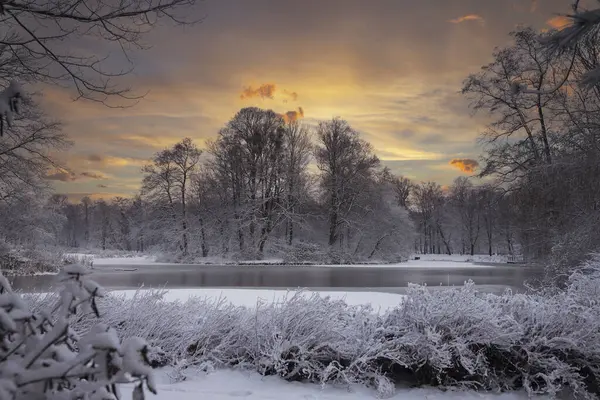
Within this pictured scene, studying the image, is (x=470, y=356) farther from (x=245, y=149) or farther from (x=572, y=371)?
(x=245, y=149)

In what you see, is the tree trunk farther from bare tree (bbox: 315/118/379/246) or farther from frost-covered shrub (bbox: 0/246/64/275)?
frost-covered shrub (bbox: 0/246/64/275)

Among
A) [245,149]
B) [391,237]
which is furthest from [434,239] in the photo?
[245,149]

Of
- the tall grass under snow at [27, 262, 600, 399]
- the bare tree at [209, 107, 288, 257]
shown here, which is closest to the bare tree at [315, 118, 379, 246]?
the bare tree at [209, 107, 288, 257]

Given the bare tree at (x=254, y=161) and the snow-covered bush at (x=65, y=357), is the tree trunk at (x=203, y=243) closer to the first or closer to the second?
the bare tree at (x=254, y=161)

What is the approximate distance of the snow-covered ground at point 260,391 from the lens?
480cm

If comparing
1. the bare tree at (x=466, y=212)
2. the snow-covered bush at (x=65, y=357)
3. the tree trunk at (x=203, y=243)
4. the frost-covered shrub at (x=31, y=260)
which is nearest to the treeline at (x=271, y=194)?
the tree trunk at (x=203, y=243)

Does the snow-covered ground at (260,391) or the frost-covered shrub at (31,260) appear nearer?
the snow-covered ground at (260,391)

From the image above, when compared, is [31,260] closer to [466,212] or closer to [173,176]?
[173,176]

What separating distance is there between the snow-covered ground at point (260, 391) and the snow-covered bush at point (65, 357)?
2842 millimetres

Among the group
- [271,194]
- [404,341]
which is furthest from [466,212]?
[404,341]

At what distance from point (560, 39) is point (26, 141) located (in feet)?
50.3

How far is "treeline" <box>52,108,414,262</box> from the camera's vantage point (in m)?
42.1

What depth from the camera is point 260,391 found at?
4.99 m

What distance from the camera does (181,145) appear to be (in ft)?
142
